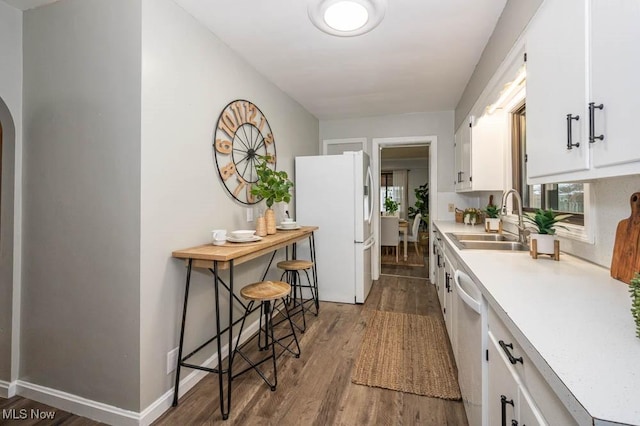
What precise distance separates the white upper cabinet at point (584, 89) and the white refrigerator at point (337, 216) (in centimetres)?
208

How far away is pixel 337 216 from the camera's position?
3.41 m

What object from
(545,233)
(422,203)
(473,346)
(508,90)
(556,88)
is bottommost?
(473,346)

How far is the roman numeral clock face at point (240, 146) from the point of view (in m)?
2.27

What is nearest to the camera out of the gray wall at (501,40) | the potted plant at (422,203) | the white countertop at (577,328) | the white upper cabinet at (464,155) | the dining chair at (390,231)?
the white countertop at (577,328)

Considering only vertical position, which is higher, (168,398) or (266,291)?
(266,291)

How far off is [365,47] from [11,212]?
2.70 metres

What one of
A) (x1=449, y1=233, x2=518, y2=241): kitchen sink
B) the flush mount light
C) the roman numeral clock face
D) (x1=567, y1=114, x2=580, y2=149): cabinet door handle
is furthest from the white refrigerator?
(x1=567, y1=114, x2=580, y2=149): cabinet door handle

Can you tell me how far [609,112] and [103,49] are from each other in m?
2.30

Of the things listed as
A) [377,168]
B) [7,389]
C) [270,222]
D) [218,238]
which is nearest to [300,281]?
[270,222]

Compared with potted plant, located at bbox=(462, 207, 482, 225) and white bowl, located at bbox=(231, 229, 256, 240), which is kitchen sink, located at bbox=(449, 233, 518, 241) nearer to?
potted plant, located at bbox=(462, 207, 482, 225)

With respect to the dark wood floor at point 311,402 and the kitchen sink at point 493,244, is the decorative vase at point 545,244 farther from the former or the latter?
the dark wood floor at point 311,402

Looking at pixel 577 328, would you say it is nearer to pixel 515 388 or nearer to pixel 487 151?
pixel 515 388

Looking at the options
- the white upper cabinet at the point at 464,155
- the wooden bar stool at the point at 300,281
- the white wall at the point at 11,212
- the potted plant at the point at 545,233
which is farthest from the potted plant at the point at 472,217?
the white wall at the point at 11,212

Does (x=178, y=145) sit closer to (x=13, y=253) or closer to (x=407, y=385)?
(x=13, y=253)
